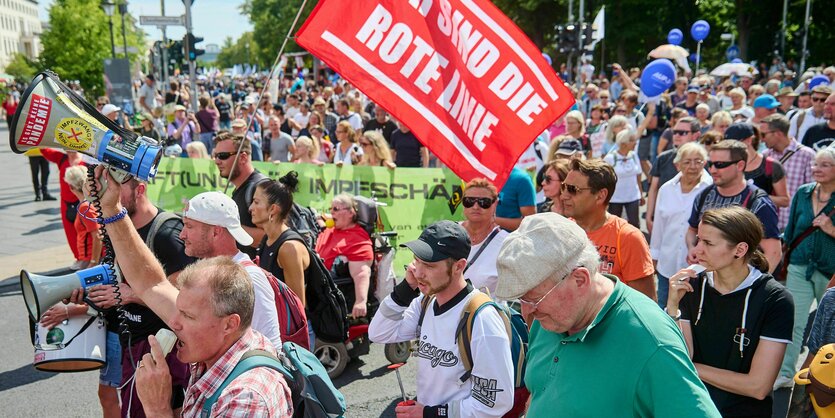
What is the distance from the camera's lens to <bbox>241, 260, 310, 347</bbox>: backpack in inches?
132

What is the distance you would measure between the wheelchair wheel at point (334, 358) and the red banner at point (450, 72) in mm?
1982

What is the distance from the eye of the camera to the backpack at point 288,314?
336 centimetres

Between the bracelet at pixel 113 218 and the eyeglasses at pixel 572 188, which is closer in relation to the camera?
the bracelet at pixel 113 218

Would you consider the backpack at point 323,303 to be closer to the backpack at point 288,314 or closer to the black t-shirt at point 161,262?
the backpack at point 288,314

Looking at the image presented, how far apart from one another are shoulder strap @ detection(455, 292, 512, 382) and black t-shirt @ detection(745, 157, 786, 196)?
13.5ft

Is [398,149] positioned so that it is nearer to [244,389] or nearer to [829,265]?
[829,265]

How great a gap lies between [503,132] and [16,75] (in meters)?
68.5

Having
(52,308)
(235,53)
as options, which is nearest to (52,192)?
(52,308)

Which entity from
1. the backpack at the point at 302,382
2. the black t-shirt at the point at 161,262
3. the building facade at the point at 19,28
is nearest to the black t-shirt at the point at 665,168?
the black t-shirt at the point at 161,262

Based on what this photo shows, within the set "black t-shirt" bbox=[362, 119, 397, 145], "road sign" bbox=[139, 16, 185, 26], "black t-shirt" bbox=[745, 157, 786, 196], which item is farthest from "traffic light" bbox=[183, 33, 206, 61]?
"black t-shirt" bbox=[745, 157, 786, 196]

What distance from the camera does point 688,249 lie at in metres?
5.16

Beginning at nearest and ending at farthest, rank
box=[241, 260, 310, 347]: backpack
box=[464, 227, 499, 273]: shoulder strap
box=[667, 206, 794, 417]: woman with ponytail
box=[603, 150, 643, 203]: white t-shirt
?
1. box=[667, 206, 794, 417]: woman with ponytail
2. box=[241, 260, 310, 347]: backpack
3. box=[464, 227, 499, 273]: shoulder strap
4. box=[603, 150, 643, 203]: white t-shirt

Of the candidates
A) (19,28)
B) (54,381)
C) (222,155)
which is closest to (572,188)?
(222,155)

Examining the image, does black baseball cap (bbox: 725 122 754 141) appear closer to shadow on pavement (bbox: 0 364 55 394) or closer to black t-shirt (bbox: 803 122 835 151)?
black t-shirt (bbox: 803 122 835 151)
